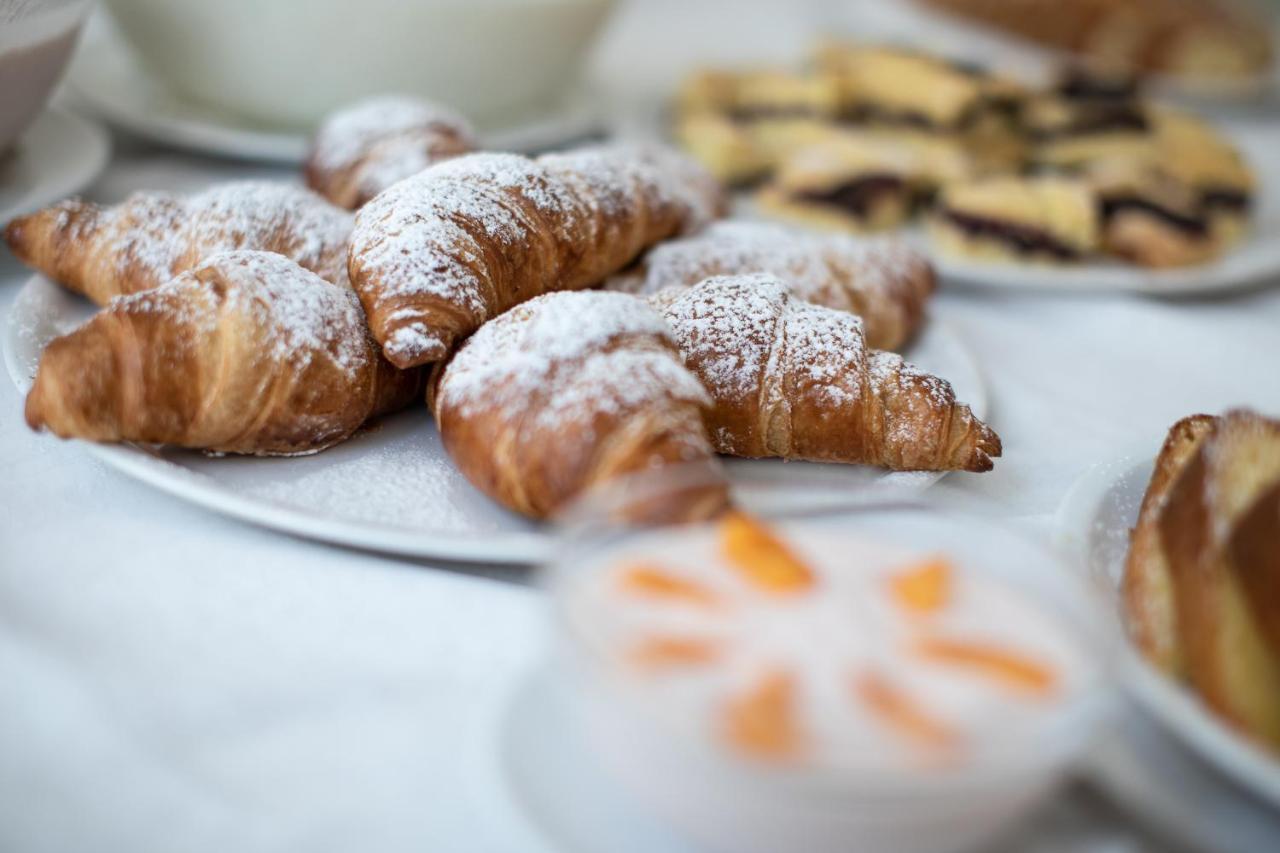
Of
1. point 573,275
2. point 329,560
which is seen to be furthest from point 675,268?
point 329,560

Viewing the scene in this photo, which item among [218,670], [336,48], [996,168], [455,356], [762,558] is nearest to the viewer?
[762,558]

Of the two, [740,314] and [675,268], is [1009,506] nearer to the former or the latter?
[740,314]

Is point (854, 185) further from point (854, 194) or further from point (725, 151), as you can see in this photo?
point (725, 151)

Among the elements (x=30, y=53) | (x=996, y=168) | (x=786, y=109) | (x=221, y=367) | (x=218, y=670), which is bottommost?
(x=996, y=168)

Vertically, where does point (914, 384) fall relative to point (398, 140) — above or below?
below

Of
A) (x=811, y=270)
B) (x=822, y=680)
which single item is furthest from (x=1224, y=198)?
(x=822, y=680)

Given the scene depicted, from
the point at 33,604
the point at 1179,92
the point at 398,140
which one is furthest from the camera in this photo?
the point at 1179,92

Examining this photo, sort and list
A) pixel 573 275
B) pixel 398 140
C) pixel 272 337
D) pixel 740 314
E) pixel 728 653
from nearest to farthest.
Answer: pixel 728 653, pixel 272 337, pixel 740 314, pixel 573 275, pixel 398 140
